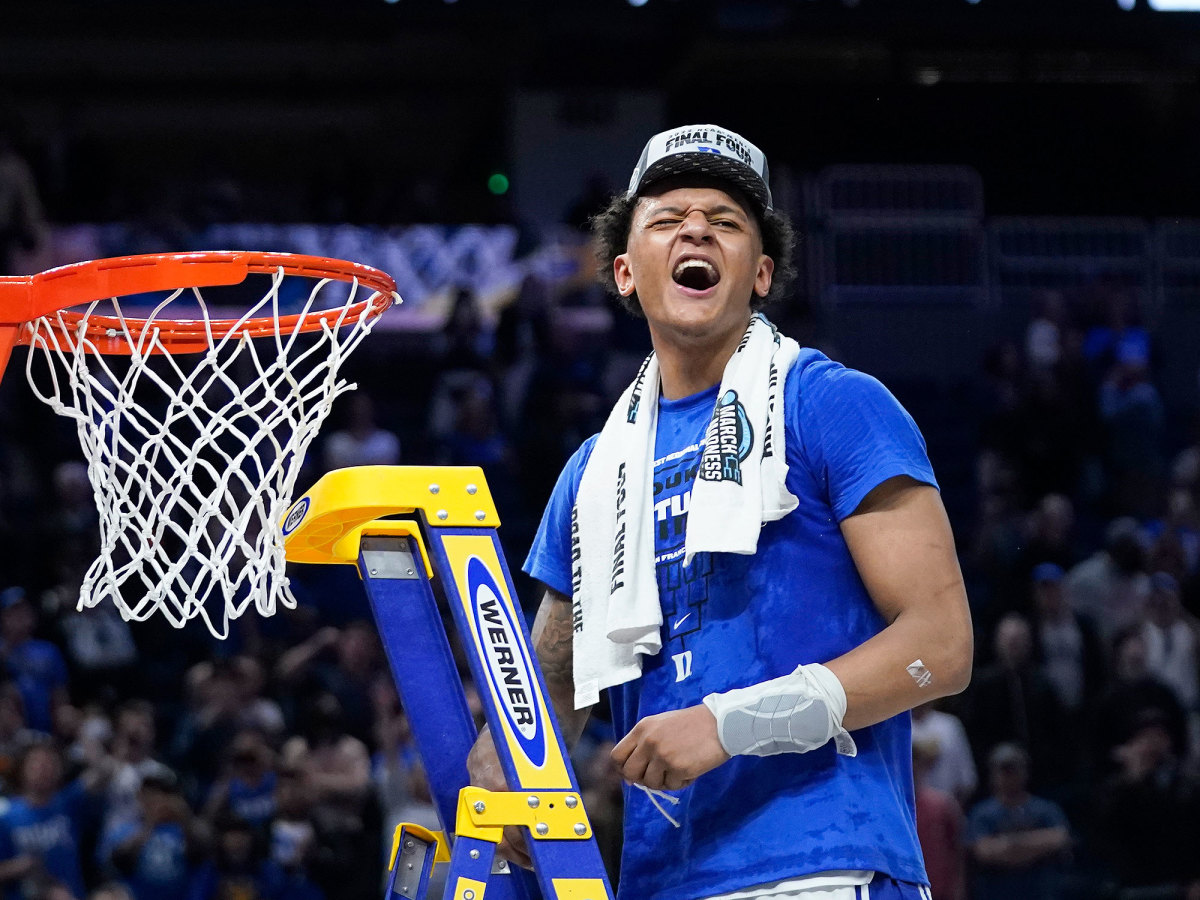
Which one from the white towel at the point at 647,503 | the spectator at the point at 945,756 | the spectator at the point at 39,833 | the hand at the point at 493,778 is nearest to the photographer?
the hand at the point at 493,778

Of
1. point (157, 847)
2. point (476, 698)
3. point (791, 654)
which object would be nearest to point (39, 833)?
point (157, 847)

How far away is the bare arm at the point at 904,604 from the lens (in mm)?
2477

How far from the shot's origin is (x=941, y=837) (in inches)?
314

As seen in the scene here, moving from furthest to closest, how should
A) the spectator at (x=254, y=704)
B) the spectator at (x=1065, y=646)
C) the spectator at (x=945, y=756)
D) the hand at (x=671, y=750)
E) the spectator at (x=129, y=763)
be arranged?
the spectator at (x=1065, y=646) → the spectator at (x=254, y=704) → the spectator at (x=945, y=756) → the spectator at (x=129, y=763) → the hand at (x=671, y=750)

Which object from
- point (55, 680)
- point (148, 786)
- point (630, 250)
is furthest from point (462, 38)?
point (630, 250)

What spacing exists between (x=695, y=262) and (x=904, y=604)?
747 mm

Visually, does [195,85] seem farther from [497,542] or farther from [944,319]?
[497,542]

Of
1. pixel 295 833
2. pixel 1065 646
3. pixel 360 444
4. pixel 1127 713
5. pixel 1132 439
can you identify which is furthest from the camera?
pixel 1132 439

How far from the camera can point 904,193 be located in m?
14.3

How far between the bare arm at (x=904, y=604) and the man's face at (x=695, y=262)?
50 cm

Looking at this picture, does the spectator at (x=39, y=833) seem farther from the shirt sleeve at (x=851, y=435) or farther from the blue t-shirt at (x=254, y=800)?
the shirt sleeve at (x=851, y=435)

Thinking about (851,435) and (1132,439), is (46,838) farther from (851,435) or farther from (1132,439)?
(1132,439)

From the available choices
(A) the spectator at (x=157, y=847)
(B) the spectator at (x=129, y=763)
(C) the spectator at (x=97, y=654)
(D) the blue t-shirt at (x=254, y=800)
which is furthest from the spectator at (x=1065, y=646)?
(C) the spectator at (x=97, y=654)

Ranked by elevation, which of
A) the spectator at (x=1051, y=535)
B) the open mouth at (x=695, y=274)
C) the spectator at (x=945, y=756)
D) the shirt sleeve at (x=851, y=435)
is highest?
the open mouth at (x=695, y=274)
